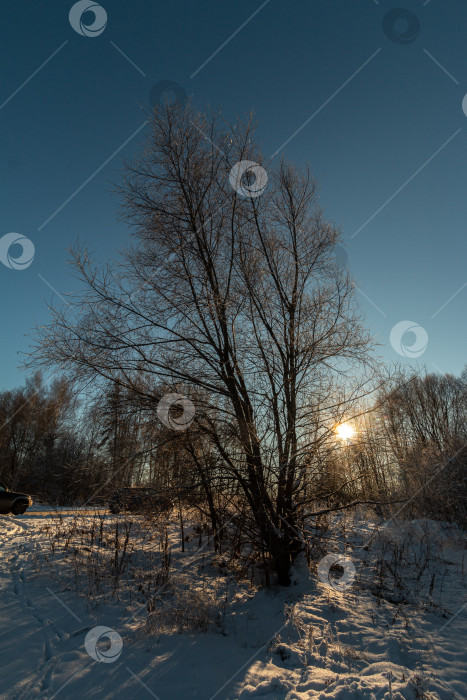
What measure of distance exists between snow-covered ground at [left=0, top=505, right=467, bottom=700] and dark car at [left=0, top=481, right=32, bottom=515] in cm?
589

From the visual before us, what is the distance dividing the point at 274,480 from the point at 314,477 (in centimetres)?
61

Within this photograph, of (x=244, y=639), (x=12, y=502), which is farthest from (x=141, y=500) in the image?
(x=12, y=502)

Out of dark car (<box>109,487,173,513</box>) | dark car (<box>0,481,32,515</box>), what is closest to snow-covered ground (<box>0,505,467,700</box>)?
dark car (<box>109,487,173,513</box>)

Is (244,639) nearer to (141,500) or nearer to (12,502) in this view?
(141,500)

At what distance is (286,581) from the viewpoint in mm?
5590

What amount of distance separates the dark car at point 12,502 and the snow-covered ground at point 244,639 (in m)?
5.89

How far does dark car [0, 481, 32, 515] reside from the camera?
11.1 metres

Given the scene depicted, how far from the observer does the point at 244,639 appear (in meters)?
4.18

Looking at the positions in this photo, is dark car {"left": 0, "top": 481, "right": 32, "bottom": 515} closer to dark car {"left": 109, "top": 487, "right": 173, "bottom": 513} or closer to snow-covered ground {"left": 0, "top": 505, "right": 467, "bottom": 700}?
snow-covered ground {"left": 0, "top": 505, "right": 467, "bottom": 700}

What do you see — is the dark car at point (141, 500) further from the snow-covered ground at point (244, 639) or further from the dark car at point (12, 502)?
the dark car at point (12, 502)

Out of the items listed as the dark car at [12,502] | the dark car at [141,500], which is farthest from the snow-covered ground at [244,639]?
the dark car at [12,502]

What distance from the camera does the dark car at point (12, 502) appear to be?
36.5 ft

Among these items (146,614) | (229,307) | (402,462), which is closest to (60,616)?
(146,614)

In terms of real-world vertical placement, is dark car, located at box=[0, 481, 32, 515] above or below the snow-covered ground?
above
